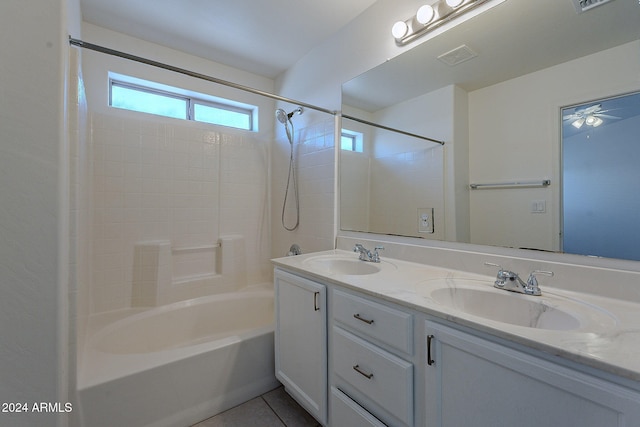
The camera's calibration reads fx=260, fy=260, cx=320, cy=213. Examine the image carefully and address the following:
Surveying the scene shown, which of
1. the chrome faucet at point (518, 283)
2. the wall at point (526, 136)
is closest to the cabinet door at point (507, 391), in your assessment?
the chrome faucet at point (518, 283)

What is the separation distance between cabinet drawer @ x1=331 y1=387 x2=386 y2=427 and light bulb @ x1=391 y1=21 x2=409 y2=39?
1.91 m

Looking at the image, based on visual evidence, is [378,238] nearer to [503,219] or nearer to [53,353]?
[503,219]

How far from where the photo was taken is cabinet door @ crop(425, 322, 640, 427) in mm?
537

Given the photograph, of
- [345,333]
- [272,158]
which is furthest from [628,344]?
[272,158]

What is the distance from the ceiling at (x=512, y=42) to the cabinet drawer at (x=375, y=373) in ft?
4.21

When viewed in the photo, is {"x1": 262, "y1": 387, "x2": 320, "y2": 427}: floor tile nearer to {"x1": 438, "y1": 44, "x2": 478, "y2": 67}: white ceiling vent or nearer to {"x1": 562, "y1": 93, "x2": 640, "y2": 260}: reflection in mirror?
{"x1": 562, "y1": 93, "x2": 640, "y2": 260}: reflection in mirror

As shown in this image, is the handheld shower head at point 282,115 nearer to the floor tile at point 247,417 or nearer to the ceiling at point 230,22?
the ceiling at point 230,22

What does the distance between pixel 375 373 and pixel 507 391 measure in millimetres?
441

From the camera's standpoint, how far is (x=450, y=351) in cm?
78

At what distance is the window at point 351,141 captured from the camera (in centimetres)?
187

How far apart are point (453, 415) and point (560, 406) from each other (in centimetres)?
29

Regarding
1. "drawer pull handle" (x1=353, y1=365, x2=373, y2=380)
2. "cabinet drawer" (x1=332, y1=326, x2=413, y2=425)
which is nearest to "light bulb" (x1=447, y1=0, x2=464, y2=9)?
"cabinet drawer" (x1=332, y1=326, x2=413, y2=425)

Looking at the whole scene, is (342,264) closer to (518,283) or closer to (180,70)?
(518,283)

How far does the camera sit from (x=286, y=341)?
58.0 inches
